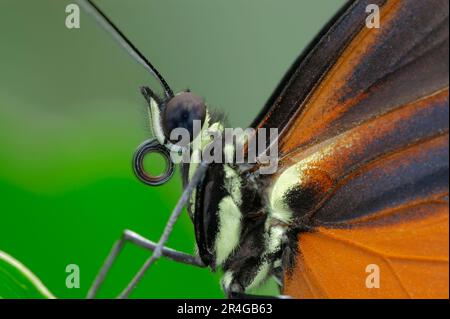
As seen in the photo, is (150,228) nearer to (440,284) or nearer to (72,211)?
(72,211)

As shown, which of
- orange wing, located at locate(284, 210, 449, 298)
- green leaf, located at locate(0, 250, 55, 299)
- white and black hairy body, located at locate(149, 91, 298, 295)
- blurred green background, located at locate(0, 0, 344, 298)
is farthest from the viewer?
blurred green background, located at locate(0, 0, 344, 298)

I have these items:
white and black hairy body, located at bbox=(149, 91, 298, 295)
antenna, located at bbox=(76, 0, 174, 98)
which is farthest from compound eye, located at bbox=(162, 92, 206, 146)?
antenna, located at bbox=(76, 0, 174, 98)

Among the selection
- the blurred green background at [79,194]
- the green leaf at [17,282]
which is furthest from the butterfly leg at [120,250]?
the blurred green background at [79,194]

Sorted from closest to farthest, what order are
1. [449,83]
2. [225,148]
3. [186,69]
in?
[449,83] → [225,148] → [186,69]

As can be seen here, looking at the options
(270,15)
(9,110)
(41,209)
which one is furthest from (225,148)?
(270,15)

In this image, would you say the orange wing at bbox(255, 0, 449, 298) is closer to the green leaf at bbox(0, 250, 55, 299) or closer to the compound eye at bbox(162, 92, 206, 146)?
the compound eye at bbox(162, 92, 206, 146)

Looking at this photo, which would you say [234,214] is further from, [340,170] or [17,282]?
[17,282]

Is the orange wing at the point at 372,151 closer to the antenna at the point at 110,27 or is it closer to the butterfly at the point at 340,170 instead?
the butterfly at the point at 340,170
